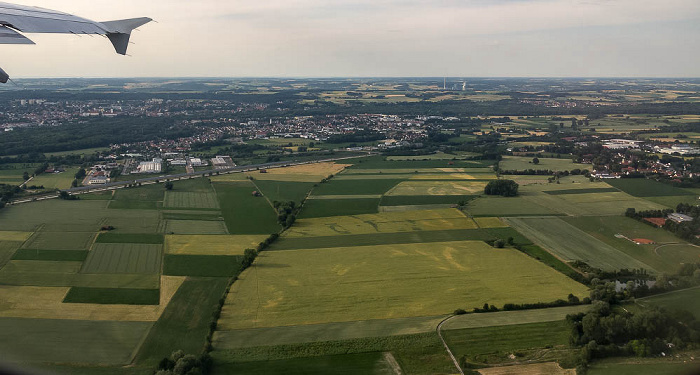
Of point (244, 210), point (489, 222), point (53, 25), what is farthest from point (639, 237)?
point (53, 25)

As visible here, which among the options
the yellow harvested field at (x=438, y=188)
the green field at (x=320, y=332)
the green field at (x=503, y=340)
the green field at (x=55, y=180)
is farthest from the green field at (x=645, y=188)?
the green field at (x=55, y=180)

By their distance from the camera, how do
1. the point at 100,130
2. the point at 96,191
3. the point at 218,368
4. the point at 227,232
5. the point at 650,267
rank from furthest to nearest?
the point at 100,130 < the point at 96,191 < the point at 227,232 < the point at 650,267 < the point at 218,368

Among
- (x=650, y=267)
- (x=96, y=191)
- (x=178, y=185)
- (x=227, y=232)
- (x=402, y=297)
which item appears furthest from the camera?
(x=178, y=185)

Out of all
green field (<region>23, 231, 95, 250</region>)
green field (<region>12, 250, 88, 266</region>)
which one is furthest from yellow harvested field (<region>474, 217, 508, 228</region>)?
green field (<region>23, 231, 95, 250</region>)

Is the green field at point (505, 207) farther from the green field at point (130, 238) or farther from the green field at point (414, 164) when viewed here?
the green field at point (130, 238)

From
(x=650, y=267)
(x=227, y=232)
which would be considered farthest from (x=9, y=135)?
(x=650, y=267)

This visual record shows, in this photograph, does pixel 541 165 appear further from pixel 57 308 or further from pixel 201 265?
pixel 57 308

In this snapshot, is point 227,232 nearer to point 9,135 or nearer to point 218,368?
point 218,368
